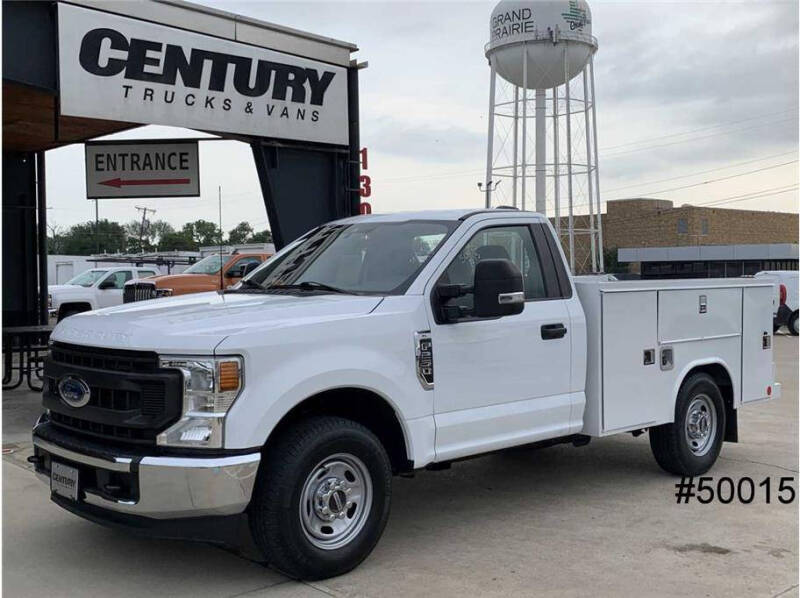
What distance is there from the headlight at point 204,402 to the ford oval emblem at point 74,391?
0.68 m

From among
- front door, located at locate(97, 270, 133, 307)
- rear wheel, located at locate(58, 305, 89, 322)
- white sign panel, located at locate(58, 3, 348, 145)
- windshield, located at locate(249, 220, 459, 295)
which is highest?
white sign panel, located at locate(58, 3, 348, 145)

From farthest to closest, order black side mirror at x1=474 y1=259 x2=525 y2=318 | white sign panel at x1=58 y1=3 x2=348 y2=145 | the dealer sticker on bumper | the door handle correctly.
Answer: white sign panel at x1=58 y1=3 x2=348 y2=145
the door handle
black side mirror at x1=474 y1=259 x2=525 y2=318
the dealer sticker on bumper

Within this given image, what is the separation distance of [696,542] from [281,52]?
788cm

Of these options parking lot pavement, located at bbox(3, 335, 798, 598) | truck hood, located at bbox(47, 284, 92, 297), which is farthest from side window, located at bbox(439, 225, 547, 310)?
truck hood, located at bbox(47, 284, 92, 297)

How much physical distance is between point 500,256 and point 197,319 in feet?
7.08

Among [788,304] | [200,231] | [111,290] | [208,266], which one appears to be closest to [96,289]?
[111,290]

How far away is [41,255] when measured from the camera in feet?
49.9

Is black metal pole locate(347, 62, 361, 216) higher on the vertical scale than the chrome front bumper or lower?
higher

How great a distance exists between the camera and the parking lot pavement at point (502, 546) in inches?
187

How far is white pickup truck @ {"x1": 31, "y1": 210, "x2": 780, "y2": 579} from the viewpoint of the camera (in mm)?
4387

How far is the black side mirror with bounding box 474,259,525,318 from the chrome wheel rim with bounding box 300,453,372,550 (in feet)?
3.90

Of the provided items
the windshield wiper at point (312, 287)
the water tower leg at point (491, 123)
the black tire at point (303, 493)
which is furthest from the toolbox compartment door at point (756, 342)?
the water tower leg at point (491, 123)

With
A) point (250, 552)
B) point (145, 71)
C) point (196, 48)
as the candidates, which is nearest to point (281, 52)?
point (196, 48)

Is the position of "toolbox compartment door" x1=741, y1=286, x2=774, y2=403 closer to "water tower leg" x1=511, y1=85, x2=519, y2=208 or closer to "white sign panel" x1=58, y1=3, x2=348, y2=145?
"white sign panel" x1=58, y1=3, x2=348, y2=145
